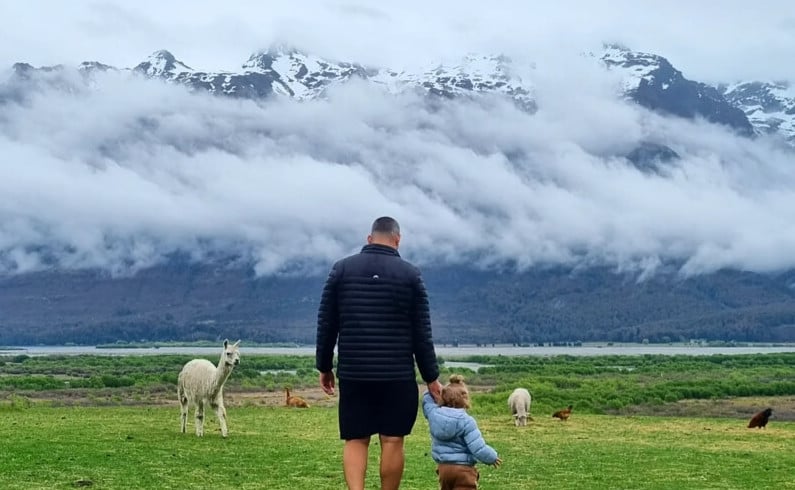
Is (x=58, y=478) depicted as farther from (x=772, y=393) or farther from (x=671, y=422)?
(x=772, y=393)

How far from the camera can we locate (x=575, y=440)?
89.2 ft

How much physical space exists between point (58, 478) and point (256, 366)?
9016 cm

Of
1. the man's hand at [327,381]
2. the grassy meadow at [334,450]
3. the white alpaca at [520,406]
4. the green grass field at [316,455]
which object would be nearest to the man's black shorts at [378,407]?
the man's hand at [327,381]

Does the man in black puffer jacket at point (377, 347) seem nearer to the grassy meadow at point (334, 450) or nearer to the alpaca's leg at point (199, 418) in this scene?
the grassy meadow at point (334, 450)

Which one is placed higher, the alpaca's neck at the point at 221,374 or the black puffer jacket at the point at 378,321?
the black puffer jacket at the point at 378,321

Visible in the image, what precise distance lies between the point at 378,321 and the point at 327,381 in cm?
115

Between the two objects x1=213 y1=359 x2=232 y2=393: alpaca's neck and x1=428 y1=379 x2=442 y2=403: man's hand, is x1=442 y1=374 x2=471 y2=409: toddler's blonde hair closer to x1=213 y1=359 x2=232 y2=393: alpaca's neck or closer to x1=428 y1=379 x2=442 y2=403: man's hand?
x1=428 y1=379 x2=442 y2=403: man's hand

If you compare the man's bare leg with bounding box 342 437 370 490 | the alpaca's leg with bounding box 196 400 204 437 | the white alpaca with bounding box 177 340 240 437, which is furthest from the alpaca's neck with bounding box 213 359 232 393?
the man's bare leg with bounding box 342 437 370 490

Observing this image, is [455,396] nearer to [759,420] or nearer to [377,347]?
[377,347]

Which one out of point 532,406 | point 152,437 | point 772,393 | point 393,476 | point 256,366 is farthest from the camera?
point 256,366

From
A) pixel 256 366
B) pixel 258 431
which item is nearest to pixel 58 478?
pixel 258 431

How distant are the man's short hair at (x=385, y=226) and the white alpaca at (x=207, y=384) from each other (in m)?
13.1

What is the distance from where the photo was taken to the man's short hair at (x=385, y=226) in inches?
460

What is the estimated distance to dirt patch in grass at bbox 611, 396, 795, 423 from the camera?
1773 inches
